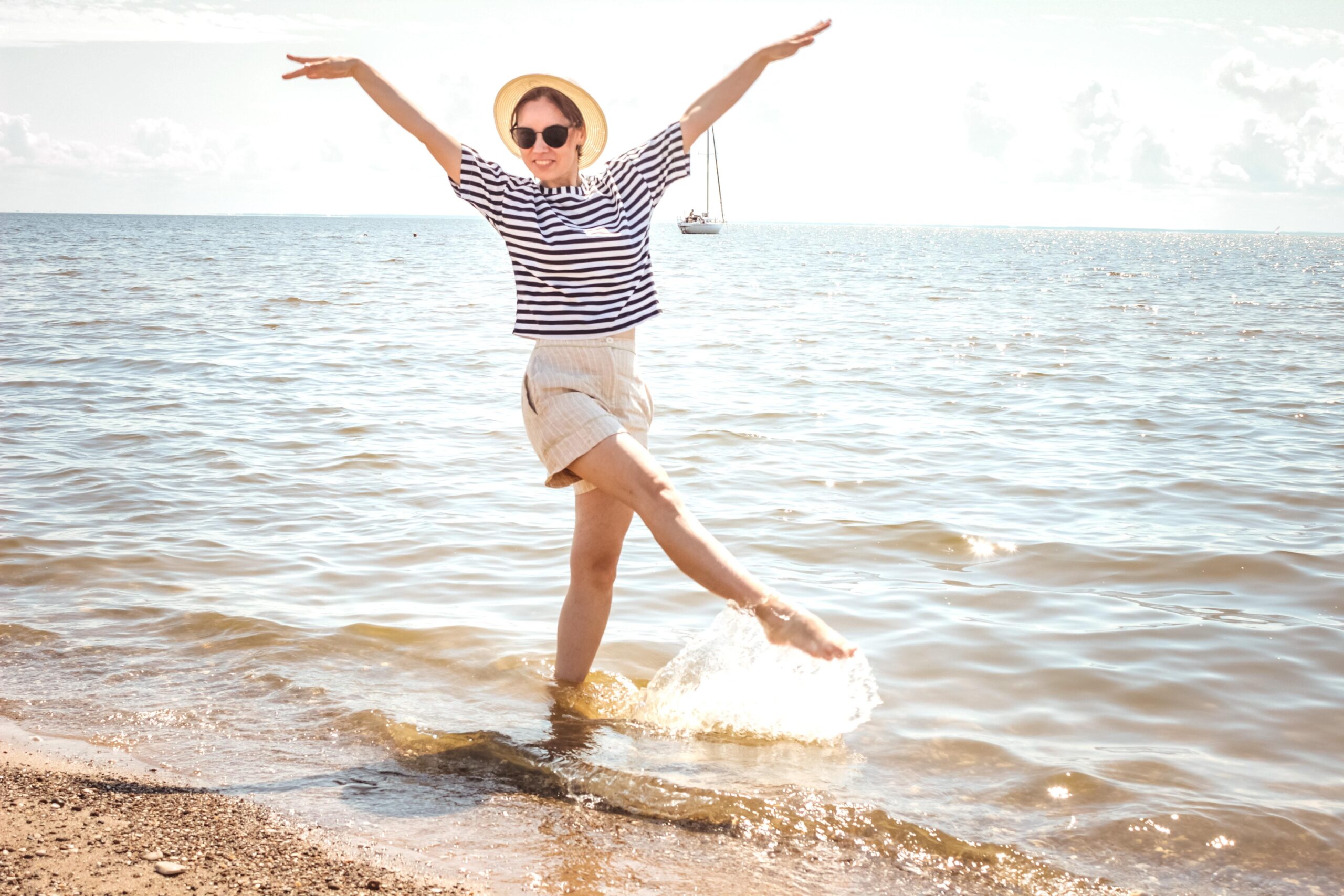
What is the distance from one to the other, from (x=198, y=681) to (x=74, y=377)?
32.4 feet

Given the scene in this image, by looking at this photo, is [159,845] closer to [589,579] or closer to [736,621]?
[589,579]

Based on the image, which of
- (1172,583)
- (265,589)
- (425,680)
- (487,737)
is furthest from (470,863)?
(1172,583)

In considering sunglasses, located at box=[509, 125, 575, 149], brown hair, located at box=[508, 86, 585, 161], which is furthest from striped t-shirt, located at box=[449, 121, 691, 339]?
brown hair, located at box=[508, 86, 585, 161]

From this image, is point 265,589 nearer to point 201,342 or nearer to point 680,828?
point 680,828

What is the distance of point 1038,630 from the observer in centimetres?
539

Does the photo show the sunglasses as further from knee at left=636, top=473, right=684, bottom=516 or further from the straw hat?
knee at left=636, top=473, right=684, bottom=516

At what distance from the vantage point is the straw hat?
392cm

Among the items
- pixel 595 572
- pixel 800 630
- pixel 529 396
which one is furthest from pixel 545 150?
pixel 800 630

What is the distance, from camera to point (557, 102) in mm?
3855

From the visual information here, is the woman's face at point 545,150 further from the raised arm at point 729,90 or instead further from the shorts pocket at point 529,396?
the shorts pocket at point 529,396

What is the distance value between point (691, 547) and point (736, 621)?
3.20 ft

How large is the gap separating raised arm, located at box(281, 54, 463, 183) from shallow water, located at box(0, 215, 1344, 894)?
206 centimetres

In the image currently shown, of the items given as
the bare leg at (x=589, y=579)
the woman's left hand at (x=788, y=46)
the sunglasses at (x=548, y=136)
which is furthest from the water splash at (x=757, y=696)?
the woman's left hand at (x=788, y=46)

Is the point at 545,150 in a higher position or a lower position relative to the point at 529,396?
higher
